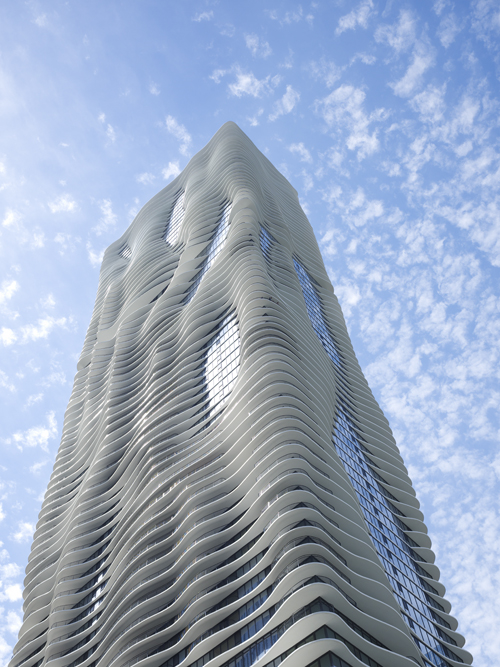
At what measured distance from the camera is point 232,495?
51.9 meters

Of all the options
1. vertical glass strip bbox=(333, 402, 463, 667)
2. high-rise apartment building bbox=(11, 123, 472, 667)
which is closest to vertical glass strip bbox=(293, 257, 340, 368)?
high-rise apartment building bbox=(11, 123, 472, 667)

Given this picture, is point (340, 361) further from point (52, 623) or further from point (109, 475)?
point (52, 623)

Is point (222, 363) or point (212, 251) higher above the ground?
point (212, 251)

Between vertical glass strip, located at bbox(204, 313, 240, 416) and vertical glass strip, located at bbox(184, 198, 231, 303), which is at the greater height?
vertical glass strip, located at bbox(184, 198, 231, 303)

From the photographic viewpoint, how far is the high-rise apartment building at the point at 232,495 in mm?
42094

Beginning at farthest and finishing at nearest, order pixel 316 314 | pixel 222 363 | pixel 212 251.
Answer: pixel 212 251 → pixel 316 314 → pixel 222 363

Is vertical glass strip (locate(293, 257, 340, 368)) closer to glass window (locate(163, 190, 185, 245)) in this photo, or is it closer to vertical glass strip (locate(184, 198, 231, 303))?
vertical glass strip (locate(184, 198, 231, 303))

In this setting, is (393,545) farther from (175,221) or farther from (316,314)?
(175,221)

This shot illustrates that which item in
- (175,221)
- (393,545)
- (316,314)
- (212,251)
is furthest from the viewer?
(175,221)

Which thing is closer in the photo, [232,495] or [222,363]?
[232,495]

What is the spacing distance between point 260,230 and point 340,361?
23338 mm

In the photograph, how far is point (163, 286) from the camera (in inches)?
4227

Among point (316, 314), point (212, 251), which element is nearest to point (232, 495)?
point (316, 314)

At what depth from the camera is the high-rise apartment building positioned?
4209cm
